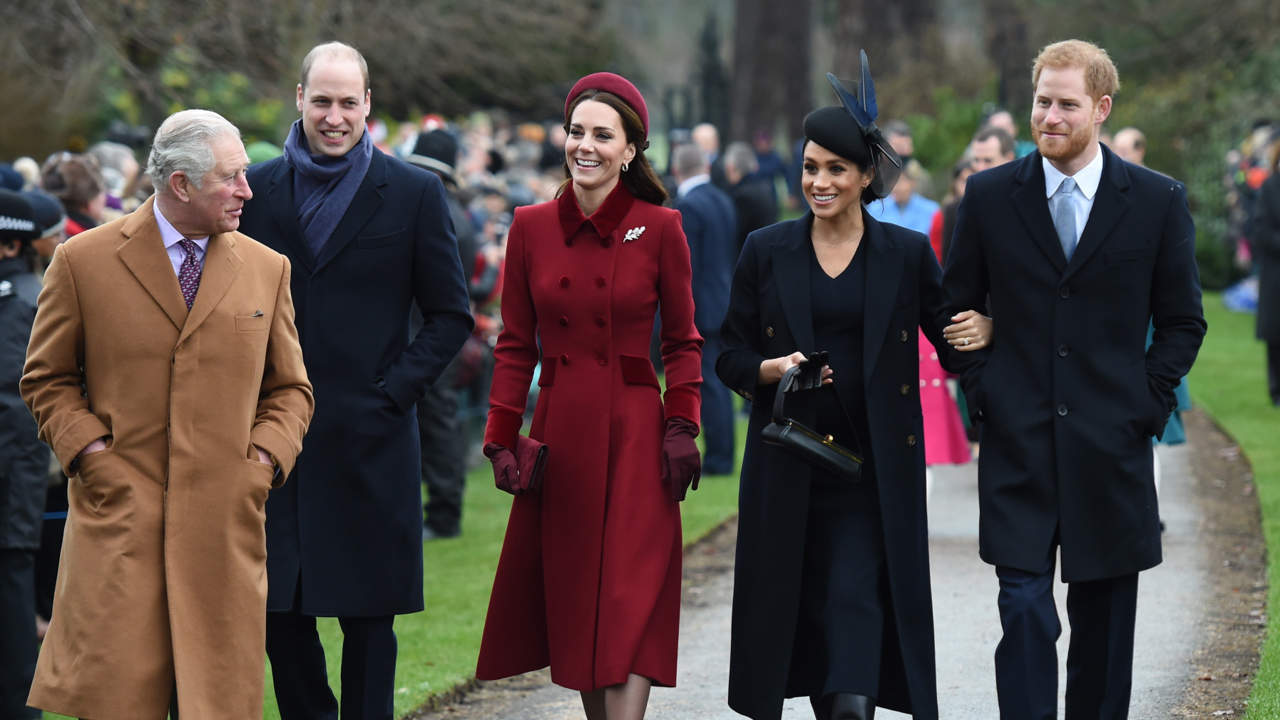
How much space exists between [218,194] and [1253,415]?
11916mm

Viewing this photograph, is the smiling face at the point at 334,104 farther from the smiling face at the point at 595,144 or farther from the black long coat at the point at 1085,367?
the black long coat at the point at 1085,367

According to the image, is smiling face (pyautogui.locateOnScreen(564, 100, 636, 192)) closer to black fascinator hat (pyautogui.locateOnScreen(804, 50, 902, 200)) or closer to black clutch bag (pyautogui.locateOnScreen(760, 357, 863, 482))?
black fascinator hat (pyautogui.locateOnScreen(804, 50, 902, 200))

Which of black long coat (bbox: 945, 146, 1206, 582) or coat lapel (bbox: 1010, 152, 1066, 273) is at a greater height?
coat lapel (bbox: 1010, 152, 1066, 273)

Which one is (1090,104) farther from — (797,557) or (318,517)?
(318,517)

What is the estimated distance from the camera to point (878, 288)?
5.48 m

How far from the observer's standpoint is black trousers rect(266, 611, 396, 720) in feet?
18.4

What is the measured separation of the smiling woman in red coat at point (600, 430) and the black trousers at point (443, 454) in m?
4.77

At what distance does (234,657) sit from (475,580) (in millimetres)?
4741

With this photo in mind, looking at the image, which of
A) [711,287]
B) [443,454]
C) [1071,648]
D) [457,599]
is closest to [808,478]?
[1071,648]

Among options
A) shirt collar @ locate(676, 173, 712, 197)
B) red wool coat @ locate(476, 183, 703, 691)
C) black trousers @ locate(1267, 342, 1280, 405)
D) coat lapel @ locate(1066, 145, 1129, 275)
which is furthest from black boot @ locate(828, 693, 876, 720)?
black trousers @ locate(1267, 342, 1280, 405)

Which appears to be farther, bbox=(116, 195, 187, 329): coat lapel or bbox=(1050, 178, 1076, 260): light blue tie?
bbox=(1050, 178, 1076, 260): light blue tie

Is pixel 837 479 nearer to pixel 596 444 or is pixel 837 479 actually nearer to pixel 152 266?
pixel 596 444

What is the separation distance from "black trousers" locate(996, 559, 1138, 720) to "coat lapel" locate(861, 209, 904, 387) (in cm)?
78

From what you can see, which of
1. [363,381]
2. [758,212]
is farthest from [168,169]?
[758,212]
